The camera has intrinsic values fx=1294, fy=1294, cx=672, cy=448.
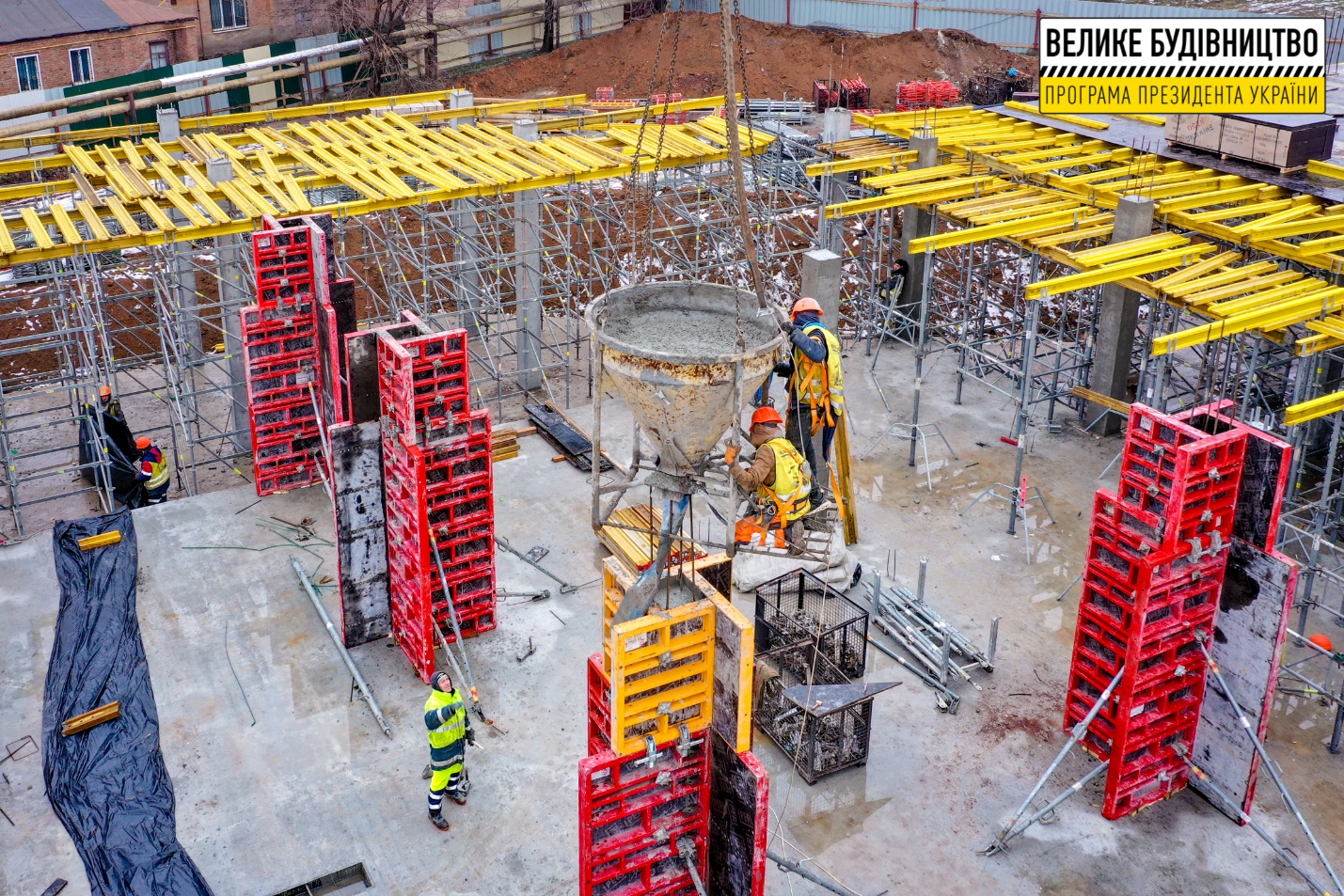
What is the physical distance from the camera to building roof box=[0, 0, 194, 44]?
3934cm

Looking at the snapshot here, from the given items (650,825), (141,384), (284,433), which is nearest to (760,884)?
(650,825)

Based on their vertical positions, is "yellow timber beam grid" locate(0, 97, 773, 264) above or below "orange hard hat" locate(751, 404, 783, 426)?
above

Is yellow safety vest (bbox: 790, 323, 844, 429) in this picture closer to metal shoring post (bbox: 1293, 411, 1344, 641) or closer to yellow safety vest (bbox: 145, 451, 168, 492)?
metal shoring post (bbox: 1293, 411, 1344, 641)

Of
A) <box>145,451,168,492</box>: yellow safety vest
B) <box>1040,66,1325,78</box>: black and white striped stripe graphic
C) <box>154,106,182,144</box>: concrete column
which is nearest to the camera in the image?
<box>145,451,168,492</box>: yellow safety vest

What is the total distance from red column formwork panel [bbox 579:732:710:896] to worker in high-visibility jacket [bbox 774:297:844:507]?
15.5 ft

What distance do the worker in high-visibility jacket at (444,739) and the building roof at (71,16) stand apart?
113 ft

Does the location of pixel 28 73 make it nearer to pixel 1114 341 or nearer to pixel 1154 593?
pixel 1114 341

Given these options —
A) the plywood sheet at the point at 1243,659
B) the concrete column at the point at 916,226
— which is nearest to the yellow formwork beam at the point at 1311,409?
the plywood sheet at the point at 1243,659

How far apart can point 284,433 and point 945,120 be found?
1475 cm

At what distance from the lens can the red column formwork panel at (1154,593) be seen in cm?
1251

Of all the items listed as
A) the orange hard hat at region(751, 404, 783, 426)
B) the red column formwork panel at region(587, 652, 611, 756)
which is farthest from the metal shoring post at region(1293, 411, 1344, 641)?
Result: the red column formwork panel at region(587, 652, 611, 756)

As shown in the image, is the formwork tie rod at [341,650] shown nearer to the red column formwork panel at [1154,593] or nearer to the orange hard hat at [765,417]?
the orange hard hat at [765,417]

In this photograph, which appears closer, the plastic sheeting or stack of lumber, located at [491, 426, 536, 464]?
the plastic sheeting

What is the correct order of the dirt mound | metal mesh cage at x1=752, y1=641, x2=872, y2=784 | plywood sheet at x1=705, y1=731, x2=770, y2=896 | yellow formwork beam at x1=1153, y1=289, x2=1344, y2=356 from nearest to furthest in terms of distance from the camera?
1. plywood sheet at x1=705, y1=731, x2=770, y2=896
2. metal mesh cage at x1=752, y1=641, x2=872, y2=784
3. yellow formwork beam at x1=1153, y1=289, x2=1344, y2=356
4. the dirt mound
